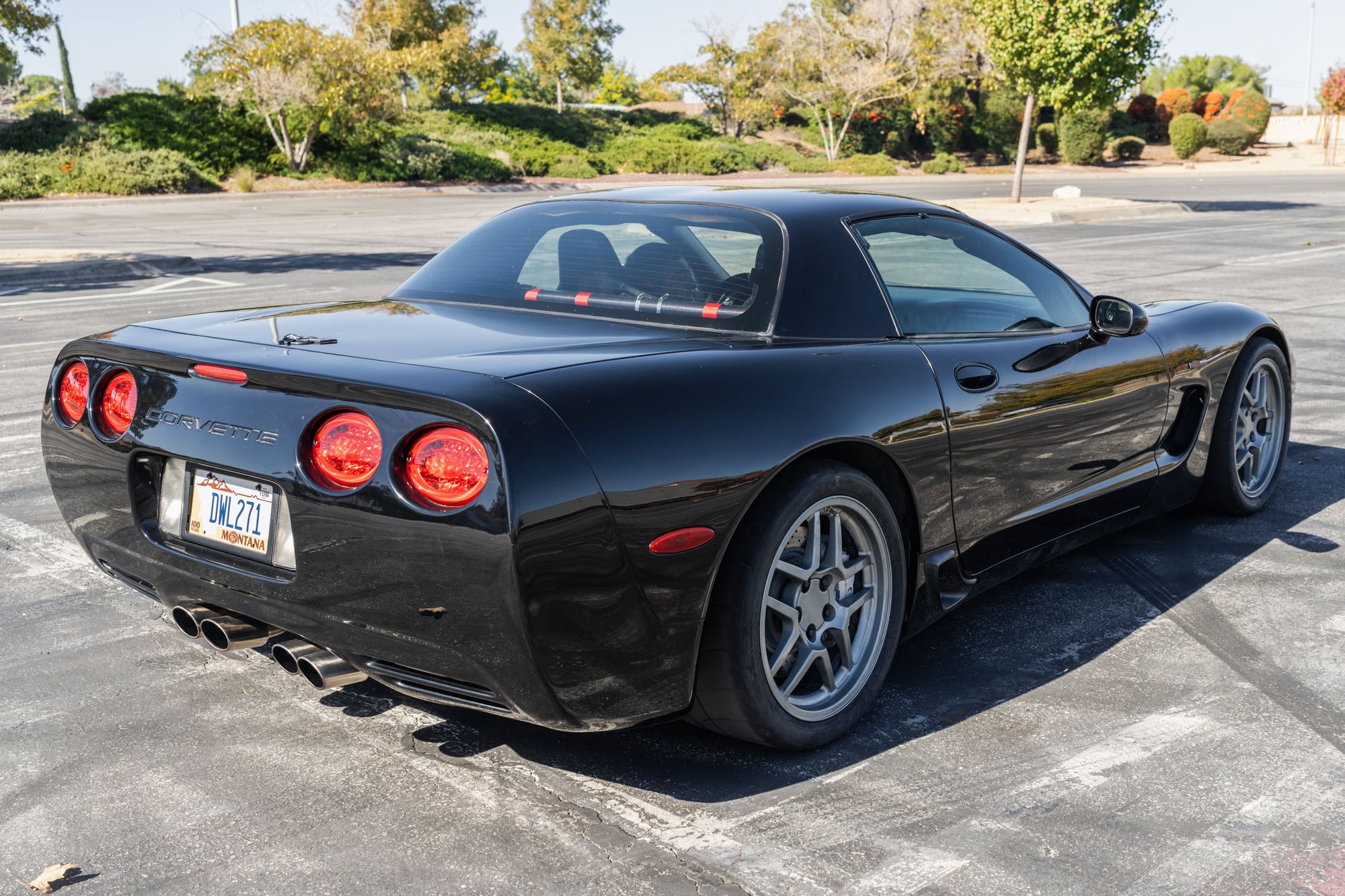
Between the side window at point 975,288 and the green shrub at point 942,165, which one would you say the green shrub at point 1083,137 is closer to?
the green shrub at point 942,165

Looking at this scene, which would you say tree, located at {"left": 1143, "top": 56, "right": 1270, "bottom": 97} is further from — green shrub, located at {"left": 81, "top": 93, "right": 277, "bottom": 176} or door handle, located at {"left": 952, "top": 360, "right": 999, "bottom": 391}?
door handle, located at {"left": 952, "top": 360, "right": 999, "bottom": 391}

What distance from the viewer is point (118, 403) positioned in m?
3.27

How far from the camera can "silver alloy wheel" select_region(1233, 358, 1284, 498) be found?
518 centimetres

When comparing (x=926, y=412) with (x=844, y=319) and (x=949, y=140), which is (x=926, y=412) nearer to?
(x=844, y=319)

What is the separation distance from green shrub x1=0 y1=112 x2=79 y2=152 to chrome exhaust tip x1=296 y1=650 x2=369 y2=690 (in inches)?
1402

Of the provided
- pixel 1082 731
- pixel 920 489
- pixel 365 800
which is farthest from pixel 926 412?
pixel 365 800

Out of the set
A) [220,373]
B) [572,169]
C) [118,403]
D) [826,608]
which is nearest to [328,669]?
[220,373]

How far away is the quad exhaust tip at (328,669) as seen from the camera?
113 inches

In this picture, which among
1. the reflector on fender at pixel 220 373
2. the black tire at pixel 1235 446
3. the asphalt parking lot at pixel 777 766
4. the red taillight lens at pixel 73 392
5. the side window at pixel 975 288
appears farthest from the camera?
the black tire at pixel 1235 446

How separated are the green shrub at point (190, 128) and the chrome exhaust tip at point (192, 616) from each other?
3494 cm

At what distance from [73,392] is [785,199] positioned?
2115mm

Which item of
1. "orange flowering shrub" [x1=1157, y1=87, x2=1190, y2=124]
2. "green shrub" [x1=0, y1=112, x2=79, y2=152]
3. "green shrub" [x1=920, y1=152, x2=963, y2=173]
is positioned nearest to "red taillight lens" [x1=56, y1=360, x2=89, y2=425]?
"green shrub" [x1=0, y1=112, x2=79, y2=152]

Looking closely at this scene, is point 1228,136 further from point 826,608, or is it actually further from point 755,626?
point 755,626

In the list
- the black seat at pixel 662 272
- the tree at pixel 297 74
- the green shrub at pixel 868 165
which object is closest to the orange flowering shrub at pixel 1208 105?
the green shrub at pixel 868 165
